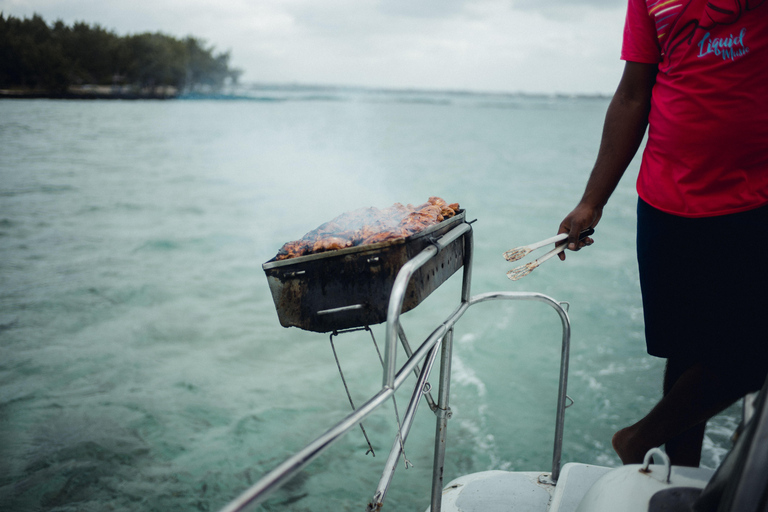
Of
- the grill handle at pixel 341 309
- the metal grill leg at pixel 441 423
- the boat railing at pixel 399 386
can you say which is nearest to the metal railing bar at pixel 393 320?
the boat railing at pixel 399 386

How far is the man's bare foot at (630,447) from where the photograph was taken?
179 cm

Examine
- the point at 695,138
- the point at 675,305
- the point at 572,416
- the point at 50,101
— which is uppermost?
the point at 50,101

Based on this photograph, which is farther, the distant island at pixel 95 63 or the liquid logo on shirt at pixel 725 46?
the distant island at pixel 95 63

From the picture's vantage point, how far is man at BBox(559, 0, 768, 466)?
155cm

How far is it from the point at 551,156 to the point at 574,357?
32224 mm

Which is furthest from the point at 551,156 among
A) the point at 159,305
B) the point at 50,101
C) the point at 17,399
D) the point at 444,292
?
the point at 50,101

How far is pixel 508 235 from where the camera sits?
50.7 ft

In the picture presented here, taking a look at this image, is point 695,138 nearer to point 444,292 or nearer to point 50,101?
point 444,292

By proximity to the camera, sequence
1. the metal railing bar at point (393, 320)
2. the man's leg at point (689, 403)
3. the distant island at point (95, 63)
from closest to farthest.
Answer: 1. the metal railing bar at point (393, 320)
2. the man's leg at point (689, 403)
3. the distant island at point (95, 63)

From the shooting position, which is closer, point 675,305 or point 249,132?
point 675,305

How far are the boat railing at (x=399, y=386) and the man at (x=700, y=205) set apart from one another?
49cm

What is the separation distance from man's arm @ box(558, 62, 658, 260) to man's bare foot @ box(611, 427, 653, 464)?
0.69 m

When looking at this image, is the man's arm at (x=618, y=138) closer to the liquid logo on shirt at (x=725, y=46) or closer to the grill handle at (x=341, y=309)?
the liquid logo on shirt at (x=725, y=46)

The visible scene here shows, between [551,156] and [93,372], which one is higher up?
[551,156]
